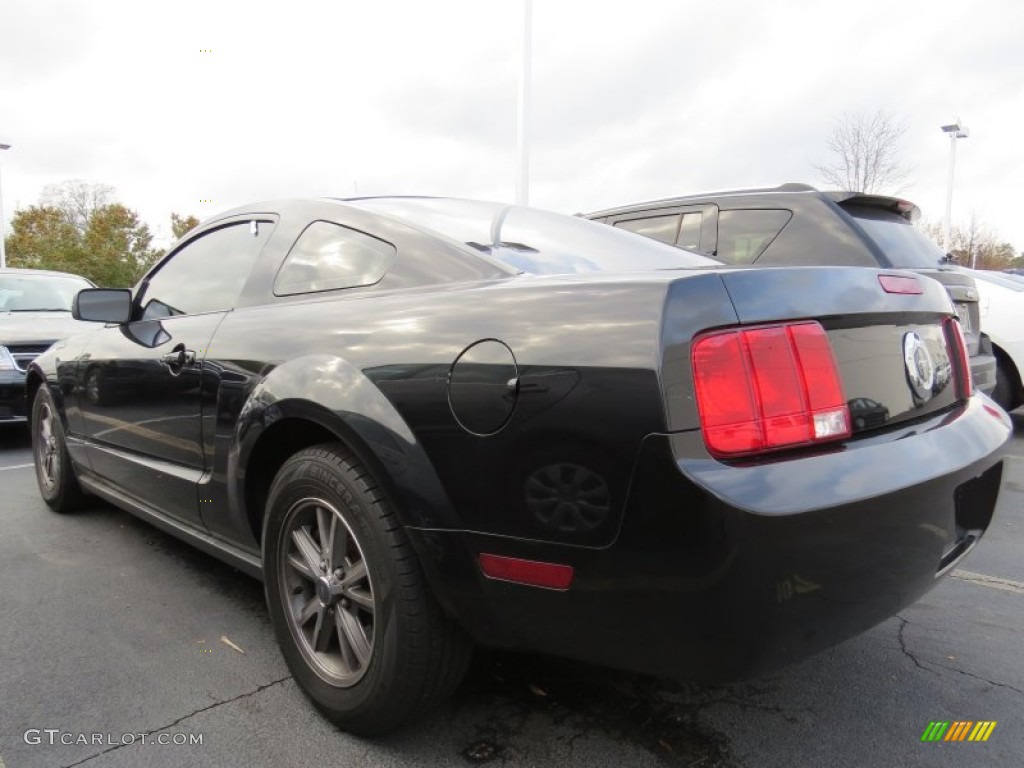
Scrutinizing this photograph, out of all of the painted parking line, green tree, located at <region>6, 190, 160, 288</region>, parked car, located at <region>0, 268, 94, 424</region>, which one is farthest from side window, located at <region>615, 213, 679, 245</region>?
green tree, located at <region>6, 190, 160, 288</region>

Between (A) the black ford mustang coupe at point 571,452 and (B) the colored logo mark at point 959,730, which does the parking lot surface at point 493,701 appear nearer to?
(B) the colored logo mark at point 959,730

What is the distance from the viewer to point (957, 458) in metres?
1.72

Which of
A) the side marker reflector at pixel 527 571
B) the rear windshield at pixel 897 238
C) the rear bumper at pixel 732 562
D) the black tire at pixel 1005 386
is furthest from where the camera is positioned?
the black tire at pixel 1005 386

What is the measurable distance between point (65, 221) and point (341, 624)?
5047 centimetres

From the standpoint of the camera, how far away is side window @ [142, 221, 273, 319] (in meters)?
2.75

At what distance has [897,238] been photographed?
181 inches

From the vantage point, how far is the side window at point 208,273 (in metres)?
2.75

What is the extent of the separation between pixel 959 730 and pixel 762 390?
133 centimetres

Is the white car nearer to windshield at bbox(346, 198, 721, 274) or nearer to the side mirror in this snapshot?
windshield at bbox(346, 198, 721, 274)

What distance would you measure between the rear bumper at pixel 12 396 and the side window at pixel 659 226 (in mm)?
5172

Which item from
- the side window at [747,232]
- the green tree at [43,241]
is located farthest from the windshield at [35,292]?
the green tree at [43,241]

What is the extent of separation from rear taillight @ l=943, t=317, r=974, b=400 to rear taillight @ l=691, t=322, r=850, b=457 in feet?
2.55

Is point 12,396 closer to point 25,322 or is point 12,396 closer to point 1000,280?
point 25,322

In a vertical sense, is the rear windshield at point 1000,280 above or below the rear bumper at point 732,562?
above
